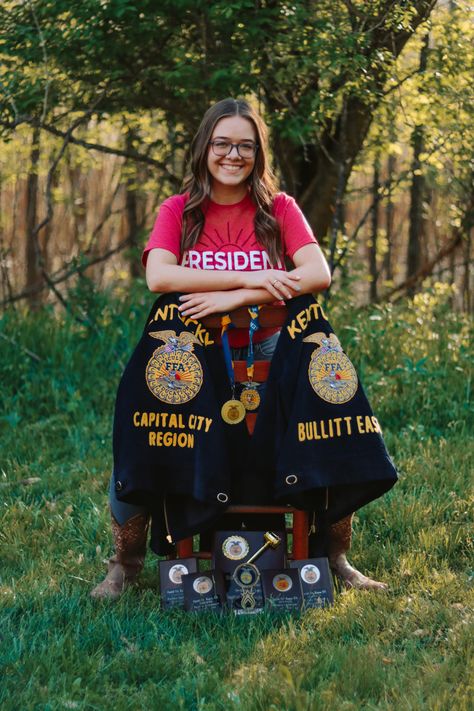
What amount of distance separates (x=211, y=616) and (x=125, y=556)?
0.43 m

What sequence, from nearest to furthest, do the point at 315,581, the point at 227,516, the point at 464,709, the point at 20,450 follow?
the point at 464,709
the point at 315,581
the point at 227,516
the point at 20,450

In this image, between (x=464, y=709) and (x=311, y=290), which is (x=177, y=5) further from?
(x=464, y=709)

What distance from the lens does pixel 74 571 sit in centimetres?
352

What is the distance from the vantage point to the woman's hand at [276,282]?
3.16m

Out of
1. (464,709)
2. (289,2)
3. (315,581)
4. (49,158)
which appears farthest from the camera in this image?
(49,158)

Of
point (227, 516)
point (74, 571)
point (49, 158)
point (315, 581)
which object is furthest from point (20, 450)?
point (49, 158)

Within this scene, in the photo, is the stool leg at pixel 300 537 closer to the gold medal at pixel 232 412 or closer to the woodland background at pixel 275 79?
the gold medal at pixel 232 412

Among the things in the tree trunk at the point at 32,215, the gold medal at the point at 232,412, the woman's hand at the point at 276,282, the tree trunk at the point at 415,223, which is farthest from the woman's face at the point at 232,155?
the tree trunk at the point at 415,223

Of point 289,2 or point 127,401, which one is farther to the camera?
point 289,2

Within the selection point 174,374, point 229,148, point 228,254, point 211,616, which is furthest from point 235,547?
point 229,148

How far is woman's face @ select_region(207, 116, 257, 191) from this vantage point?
328 centimetres

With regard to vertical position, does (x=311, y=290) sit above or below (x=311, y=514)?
above

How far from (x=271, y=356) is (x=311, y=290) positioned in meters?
0.28

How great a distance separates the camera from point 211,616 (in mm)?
3059
